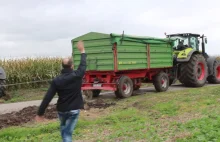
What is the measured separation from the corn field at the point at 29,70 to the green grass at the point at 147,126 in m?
8.33

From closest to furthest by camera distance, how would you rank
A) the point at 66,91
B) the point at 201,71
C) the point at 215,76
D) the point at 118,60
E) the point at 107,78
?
the point at 66,91 < the point at 118,60 < the point at 107,78 < the point at 201,71 < the point at 215,76

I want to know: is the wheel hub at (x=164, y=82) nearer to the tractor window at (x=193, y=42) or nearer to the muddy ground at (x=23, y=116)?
the tractor window at (x=193, y=42)

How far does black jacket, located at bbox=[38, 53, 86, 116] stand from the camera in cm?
545

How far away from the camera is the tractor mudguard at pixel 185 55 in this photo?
639 inches

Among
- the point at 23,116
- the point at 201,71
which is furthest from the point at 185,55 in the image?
the point at 23,116

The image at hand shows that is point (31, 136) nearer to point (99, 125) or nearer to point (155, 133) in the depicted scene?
point (99, 125)

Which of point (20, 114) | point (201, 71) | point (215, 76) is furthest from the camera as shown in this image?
point (215, 76)

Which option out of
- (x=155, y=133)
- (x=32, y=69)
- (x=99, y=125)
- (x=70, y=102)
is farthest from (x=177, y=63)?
(x=70, y=102)

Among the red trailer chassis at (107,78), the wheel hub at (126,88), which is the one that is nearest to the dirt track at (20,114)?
the red trailer chassis at (107,78)

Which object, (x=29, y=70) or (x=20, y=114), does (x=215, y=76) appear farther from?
(x=20, y=114)

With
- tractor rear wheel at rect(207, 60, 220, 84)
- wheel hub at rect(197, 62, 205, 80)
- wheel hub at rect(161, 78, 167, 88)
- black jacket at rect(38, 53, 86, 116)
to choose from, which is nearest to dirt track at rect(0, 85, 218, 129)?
wheel hub at rect(161, 78, 167, 88)

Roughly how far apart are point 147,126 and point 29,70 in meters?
12.4

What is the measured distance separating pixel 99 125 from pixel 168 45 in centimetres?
799

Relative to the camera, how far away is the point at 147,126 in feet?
24.8
